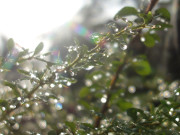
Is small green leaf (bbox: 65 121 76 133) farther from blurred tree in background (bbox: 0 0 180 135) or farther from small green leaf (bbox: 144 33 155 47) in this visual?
small green leaf (bbox: 144 33 155 47)

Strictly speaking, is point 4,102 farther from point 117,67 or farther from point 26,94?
point 117,67

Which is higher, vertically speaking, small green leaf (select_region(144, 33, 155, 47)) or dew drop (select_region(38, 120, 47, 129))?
small green leaf (select_region(144, 33, 155, 47))

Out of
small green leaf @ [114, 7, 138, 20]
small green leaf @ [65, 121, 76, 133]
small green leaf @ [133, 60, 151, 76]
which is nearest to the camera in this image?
small green leaf @ [65, 121, 76, 133]

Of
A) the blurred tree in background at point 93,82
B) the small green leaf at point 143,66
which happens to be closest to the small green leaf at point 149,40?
the blurred tree in background at point 93,82

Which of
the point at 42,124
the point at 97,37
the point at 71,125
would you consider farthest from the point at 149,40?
the point at 42,124

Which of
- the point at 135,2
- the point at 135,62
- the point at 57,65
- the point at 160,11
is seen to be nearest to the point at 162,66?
the point at 135,2

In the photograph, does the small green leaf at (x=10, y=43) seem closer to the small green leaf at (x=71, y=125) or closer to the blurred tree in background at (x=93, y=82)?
the blurred tree in background at (x=93, y=82)

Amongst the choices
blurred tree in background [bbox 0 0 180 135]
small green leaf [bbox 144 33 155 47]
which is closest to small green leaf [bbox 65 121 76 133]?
blurred tree in background [bbox 0 0 180 135]

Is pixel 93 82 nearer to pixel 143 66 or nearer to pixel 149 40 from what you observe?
pixel 143 66

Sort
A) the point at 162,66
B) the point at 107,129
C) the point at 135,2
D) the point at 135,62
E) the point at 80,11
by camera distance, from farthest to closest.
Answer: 1. the point at 80,11
2. the point at 162,66
3. the point at 135,2
4. the point at 135,62
5. the point at 107,129

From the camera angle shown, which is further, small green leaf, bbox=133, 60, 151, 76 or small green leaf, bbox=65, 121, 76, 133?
small green leaf, bbox=133, 60, 151, 76

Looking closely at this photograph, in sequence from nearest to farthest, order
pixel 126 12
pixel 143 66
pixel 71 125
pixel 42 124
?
pixel 71 125
pixel 126 12
pixel 42 124
pixel 143 66
